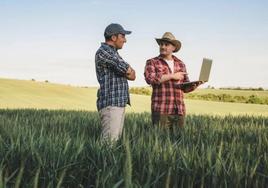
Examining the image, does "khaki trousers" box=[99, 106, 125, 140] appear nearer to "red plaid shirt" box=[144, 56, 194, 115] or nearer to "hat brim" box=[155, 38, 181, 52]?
"red plaid shirt" box=[144, 56, 194, 115]

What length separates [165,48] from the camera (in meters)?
6.12

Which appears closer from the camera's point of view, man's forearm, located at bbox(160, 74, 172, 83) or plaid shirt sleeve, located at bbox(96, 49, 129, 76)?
plaid shirt sleeve, located at bbox(96, 49, 129, 76)

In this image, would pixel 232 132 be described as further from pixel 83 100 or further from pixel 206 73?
pixel 83 100

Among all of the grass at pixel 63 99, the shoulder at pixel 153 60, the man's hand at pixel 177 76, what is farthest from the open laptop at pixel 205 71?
the grass at pixel 63 99

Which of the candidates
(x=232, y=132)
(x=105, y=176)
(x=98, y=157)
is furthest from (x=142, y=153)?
(x=232, y=132)

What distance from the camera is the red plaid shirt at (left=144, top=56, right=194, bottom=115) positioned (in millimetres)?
6070

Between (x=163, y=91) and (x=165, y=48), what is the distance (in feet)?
1.59

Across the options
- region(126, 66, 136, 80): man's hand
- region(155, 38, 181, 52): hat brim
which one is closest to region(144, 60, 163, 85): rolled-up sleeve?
region(155, 38, 181, 52): hat brim

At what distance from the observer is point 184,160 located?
3631 millimetres

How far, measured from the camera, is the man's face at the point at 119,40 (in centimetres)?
541

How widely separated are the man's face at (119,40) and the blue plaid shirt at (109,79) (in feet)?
0.17

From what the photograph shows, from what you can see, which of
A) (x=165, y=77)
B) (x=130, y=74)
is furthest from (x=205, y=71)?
(x=130, y=74)

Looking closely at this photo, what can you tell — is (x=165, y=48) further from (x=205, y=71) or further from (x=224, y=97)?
(x=224, y=97)

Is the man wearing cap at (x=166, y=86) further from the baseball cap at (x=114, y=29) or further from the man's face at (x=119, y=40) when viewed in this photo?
the baseball cap at (x=114, y=29)
